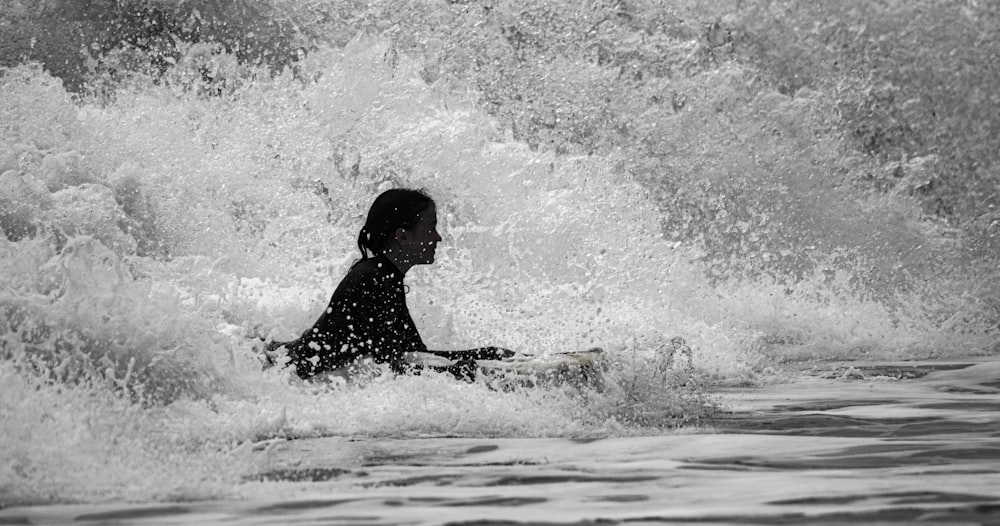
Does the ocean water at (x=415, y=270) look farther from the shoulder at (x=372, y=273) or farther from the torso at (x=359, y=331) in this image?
the shoulder at (x=372, y=273)

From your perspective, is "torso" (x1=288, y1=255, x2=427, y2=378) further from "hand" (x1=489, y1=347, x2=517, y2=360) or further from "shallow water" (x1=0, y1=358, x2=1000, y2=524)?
"shallow water" (x1=0, y1=358, x2=1000, y2=524)

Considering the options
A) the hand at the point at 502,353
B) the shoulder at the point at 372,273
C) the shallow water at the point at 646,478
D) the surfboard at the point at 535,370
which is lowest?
the shallow water at the point at 646,478

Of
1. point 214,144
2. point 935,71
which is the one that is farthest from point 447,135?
point 935,71

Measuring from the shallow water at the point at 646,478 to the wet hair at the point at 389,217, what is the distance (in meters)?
1.24

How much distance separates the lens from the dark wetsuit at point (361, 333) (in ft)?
22.2

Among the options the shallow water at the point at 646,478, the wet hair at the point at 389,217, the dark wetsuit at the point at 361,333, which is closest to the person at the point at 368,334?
the dark wetsuit at the point at 361,333

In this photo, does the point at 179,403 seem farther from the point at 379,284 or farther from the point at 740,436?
the point at 740,436

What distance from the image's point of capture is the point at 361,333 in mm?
6797

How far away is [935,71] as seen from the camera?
21.3m

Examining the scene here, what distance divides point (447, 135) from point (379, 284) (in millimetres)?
9458

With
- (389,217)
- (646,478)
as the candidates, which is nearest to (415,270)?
(389,217)

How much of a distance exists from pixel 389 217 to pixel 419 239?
6.8 inches

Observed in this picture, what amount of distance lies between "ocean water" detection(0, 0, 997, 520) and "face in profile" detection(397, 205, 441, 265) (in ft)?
2.16

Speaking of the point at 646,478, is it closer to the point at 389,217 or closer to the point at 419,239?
the point at 419,239
